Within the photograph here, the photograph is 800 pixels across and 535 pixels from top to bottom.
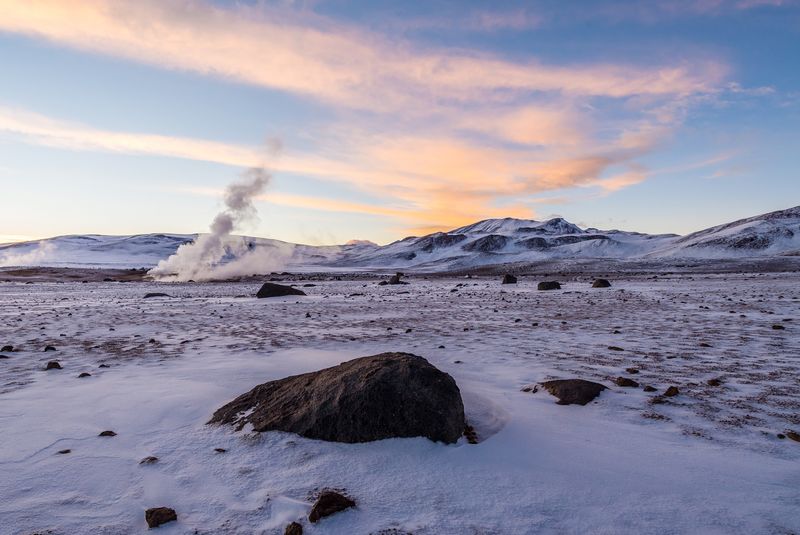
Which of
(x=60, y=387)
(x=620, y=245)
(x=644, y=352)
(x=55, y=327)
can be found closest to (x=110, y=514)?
(x=60, y=387)

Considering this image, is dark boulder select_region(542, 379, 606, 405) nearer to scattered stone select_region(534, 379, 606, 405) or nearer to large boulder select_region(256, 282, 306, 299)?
scattered stone select_region(534, 379, 606, 405)

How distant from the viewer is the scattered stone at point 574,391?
6.17 m

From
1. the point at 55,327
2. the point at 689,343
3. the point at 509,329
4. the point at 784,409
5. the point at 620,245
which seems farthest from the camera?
the point at 620,245

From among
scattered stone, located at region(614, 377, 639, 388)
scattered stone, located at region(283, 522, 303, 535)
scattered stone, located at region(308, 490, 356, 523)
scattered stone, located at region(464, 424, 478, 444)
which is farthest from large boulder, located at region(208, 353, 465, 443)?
scattered stone, located at region(614, 377, 639, 388)

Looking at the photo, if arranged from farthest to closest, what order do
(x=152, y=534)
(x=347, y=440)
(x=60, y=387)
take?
(x=60, y=387)
(x=347, y=440)
(x=152, y=534)

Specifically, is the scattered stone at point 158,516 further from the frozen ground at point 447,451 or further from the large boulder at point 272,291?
the large boulder at point 272,291

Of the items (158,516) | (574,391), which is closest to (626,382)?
(574,391)

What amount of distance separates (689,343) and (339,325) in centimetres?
972

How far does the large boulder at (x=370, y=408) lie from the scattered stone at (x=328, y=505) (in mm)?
1100

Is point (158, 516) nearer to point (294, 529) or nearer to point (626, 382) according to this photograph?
point (294, 529)

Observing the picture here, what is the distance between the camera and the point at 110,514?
11.6 ft

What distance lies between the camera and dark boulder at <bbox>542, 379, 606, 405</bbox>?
6.17m

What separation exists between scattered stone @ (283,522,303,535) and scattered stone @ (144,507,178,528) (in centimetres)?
91

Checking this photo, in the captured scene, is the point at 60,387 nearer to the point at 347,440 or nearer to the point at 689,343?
the point at 347,440
